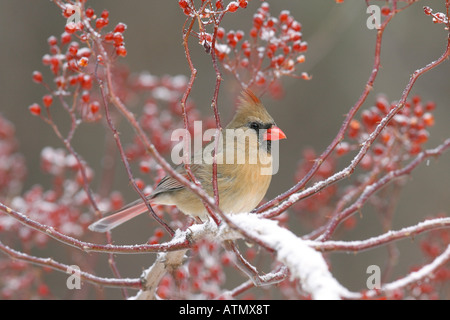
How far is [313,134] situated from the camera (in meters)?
4.74

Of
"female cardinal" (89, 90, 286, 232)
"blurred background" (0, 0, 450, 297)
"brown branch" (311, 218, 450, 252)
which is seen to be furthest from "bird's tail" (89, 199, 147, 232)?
"blurred background" (0, 0, 450, 297)

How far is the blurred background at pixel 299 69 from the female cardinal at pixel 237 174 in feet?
5.67

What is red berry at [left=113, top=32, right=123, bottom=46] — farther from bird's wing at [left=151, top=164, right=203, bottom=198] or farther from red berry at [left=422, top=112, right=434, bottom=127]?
red berry at [left=422, top=112, right=434, bottom=127]

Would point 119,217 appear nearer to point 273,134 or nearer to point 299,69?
point 273,134

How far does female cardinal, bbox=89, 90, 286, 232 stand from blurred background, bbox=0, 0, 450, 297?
5.67ft

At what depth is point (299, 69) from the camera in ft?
15.3

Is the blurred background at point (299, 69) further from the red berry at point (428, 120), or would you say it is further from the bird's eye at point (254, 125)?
the red berry at point (428, 120)

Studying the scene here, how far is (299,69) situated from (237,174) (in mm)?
2162

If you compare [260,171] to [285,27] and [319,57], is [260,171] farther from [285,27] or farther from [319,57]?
[319,57]

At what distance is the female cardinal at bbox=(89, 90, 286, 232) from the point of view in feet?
8.89

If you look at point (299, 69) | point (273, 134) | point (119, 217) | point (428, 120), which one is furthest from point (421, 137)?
point (299, 69)

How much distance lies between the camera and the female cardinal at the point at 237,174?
2.71 m
